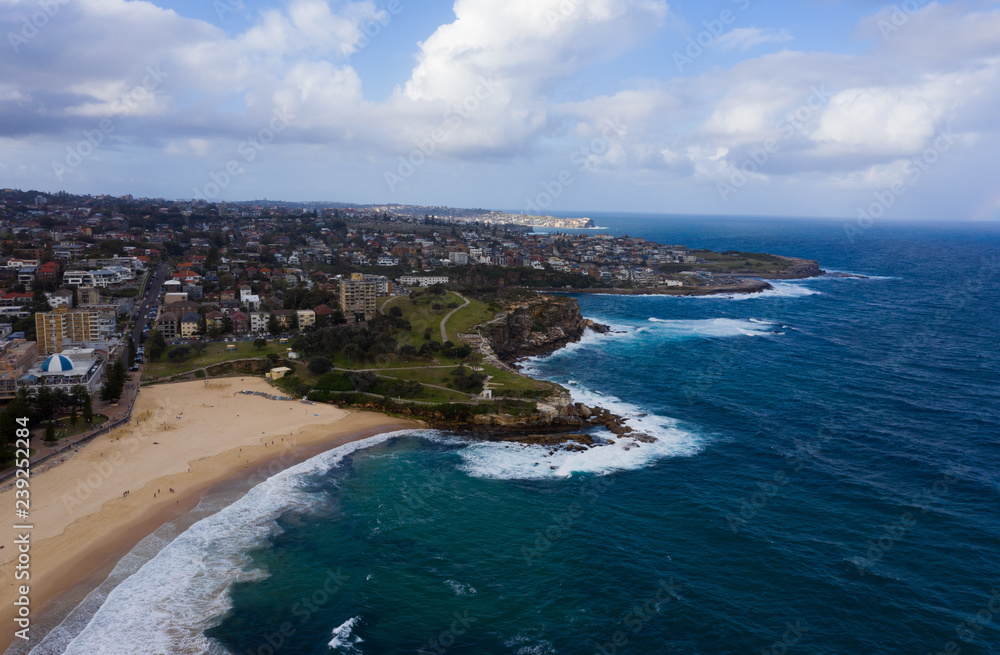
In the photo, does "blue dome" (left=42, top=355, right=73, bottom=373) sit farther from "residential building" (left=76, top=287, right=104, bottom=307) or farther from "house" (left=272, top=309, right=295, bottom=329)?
"residential building" (left=76, top=287, right=104, bottom=307)

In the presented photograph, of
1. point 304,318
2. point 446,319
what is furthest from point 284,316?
point 446,319

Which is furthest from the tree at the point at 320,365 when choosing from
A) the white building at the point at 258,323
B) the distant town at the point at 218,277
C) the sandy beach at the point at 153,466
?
the white building at the point at 258,323

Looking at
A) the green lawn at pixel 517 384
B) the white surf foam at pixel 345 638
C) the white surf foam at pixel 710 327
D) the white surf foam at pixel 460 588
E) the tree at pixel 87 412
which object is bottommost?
the white surf foam at pixel 345 638

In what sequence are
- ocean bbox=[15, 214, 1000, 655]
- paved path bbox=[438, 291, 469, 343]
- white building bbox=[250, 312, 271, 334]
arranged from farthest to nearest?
white building bbox=[250, 312, 271, 334]
paved path bbox=[438, 291, 469, 343]
ocean bbox=[15, 214, 1000, 655]

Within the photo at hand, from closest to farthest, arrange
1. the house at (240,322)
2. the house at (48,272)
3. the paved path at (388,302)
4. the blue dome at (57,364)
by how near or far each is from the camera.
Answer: the blue dome at (57,364) < the house at (240,322) < the paved path at (388,302) < the house at (48,272)

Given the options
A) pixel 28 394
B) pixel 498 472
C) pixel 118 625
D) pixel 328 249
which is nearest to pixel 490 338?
pixel 498 472

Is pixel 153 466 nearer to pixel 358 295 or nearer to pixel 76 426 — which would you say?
pixel 76 426

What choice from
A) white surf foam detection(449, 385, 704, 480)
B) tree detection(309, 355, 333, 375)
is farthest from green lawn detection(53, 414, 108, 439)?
white surf foam detection(449, 385, 704, 480)

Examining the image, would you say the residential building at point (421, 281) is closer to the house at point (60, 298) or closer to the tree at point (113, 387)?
the house at point (60, 298)
